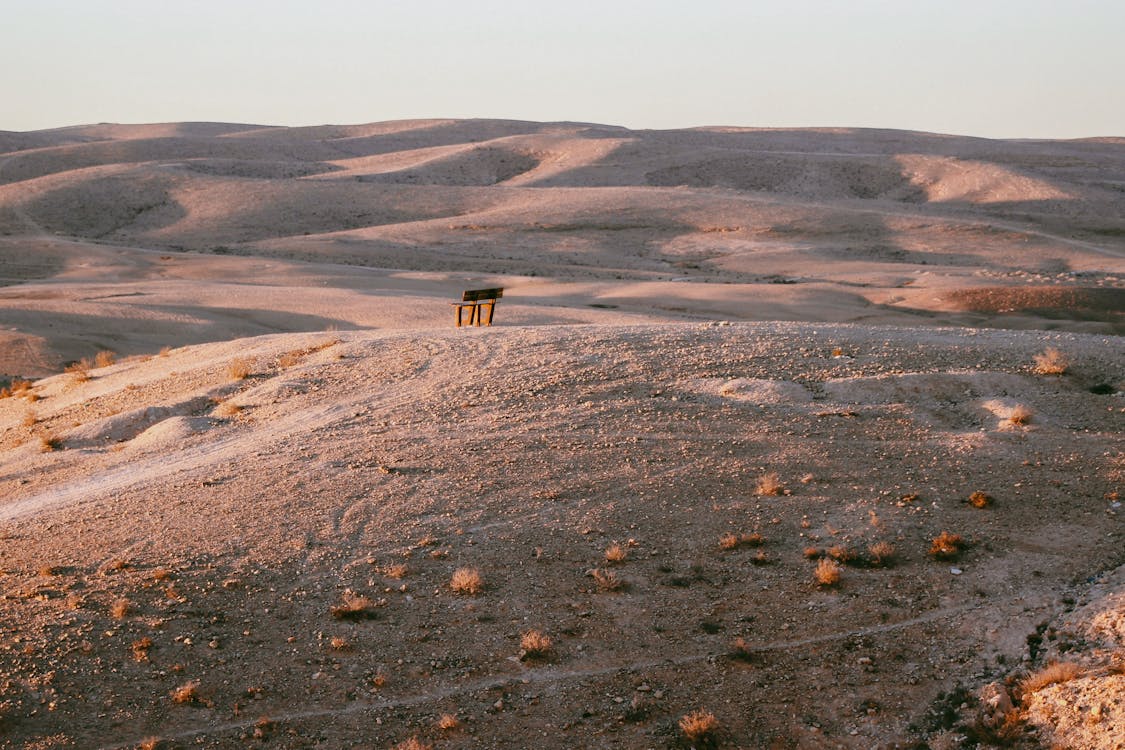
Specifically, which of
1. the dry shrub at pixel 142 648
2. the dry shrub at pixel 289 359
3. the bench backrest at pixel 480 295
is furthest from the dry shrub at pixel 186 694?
the bench backrest at pixel 480 295

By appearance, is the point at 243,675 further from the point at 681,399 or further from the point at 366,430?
the point at 681,399

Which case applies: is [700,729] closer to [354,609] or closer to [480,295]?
[354,609]

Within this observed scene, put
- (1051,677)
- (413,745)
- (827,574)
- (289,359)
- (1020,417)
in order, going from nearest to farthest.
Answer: (413,745) < (1051,677) < (827,574) < (1020,417) < (289,359)

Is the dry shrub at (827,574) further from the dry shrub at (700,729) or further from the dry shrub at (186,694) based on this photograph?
the dry shrub at (186,694)

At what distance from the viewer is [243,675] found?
28.2 ft

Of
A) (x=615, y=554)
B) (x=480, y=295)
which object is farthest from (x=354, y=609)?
(x=480, y=295)

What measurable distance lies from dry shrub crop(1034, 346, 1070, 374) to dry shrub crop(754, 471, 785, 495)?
5.21 m

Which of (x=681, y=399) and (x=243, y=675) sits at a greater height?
(x=681, y=399)

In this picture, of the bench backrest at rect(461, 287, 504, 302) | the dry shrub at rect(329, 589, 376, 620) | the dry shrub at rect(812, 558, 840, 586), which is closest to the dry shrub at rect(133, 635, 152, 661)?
the dry shrub at rect(329, 589, 376, 620)

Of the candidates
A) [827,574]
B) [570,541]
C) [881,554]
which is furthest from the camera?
[570,541]

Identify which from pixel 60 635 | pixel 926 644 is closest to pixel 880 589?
pixel 926 644

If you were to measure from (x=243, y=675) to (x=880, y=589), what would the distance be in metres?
4.94

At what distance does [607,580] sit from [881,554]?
2.34 metres

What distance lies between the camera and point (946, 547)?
10.3 m
